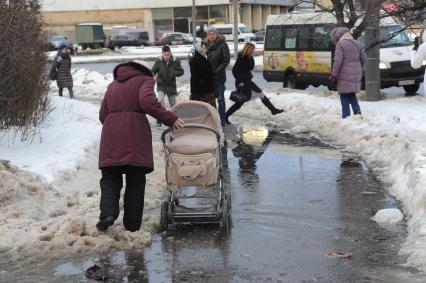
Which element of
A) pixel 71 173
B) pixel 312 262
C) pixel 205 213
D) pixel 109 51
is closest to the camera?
pixel 312 262

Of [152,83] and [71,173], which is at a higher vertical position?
[152,83]

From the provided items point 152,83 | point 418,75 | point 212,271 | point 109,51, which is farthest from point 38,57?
point 109,51

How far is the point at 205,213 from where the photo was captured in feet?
21.0

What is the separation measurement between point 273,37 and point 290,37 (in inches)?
39.1

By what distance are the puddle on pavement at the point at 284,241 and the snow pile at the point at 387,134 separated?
0.20 metres

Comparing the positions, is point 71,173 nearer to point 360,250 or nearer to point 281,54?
point 360,250

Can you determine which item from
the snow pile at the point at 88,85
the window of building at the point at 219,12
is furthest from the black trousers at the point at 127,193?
the window of building at the point at 219,12

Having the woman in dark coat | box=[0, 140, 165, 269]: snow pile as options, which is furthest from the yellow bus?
box=[0, 140, 165, 269]: snow pile

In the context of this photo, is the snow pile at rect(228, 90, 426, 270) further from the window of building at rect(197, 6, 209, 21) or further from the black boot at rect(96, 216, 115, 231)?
the window of building at rect(197, 6, 209, 21)

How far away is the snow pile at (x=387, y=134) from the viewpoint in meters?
6.61

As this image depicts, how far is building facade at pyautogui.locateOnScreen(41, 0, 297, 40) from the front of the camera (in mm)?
81875

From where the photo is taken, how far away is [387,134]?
1038 cm

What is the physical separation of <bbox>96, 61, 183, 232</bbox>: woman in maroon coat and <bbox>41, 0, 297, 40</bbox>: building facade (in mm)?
76462

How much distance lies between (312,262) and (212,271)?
33.6 inches
